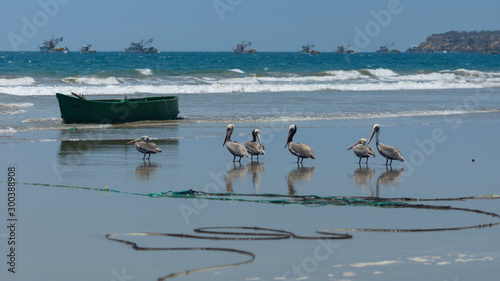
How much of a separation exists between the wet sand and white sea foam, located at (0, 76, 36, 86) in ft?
104

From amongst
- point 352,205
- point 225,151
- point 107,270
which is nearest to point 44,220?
point 107,270

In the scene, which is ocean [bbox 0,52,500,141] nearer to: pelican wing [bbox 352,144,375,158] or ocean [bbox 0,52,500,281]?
ocean [bbox 0,52,500,281]

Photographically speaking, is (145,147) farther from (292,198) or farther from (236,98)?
(236,98)

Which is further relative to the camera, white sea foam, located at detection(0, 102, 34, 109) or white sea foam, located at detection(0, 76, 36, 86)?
white sea foam, located at detection(0, 76, 36, 86)

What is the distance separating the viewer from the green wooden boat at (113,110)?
24.8 meters

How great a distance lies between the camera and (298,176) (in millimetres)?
13500

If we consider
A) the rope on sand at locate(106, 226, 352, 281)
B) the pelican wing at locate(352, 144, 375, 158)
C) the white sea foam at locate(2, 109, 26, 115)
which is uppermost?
the pelican wing at locate(352, 144, 375, 158)

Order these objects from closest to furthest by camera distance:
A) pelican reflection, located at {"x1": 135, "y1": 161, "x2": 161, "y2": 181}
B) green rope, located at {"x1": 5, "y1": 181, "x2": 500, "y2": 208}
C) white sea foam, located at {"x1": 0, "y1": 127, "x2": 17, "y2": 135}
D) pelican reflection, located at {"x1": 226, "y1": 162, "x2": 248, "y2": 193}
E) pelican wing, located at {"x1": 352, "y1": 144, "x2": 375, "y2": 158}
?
green rope, located at {"x1": 5, "y1": 181, "x2": 500, "y2": 208}
pelican reflection, located at {"x1": 226, "y1": 162, "x2": 248, "y2": 193}
pelican reflection, located at {"x1": 135, "y1": 161, "x2": 161, "y2": 181}
pelican wing, located at {"x1": 352, "y1": 144, "x2": 375, "y2": 158}
white sea foam, located at {"x1": 0, "y1": 127, "x2": 17, "y2": 135}

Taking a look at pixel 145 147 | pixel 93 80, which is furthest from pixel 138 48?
pixel 145 147

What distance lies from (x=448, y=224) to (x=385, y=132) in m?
11.8

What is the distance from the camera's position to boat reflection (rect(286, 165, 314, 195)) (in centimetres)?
1231

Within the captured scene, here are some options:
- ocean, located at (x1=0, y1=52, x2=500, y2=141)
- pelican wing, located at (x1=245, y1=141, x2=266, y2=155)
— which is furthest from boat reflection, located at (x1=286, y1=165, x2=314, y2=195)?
ocean, located at (x1=0, y1=52, x2=500, y2=141)

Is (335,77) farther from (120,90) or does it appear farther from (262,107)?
(262,107)

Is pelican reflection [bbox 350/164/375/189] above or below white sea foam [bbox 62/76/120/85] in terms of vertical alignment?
below
